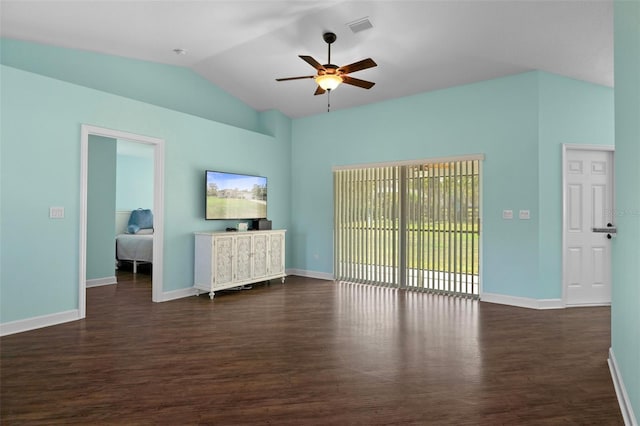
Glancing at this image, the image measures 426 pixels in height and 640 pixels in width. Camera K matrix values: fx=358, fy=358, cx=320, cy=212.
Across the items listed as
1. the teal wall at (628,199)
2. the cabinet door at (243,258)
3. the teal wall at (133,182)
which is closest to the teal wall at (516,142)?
the teal wall at (628,199)

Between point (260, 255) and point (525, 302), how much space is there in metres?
3.96

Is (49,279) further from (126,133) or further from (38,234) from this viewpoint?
(126,133)

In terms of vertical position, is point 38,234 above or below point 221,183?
below

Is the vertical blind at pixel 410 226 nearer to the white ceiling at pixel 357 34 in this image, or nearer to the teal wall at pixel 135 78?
the white ceiling at pixel 357 34

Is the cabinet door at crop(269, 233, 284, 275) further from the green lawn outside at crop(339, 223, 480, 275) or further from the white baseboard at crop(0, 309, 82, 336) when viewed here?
the white baseboard at crop(0, 309, 82, 336)

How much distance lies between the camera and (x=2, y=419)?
2.11m

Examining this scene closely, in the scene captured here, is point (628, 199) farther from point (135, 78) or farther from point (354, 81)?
point (135, 78)

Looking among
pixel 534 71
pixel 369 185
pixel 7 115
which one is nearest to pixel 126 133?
pixel 7 115

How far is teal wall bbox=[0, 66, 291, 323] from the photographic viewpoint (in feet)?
11.9

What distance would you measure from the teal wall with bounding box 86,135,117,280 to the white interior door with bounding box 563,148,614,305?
23.7ft

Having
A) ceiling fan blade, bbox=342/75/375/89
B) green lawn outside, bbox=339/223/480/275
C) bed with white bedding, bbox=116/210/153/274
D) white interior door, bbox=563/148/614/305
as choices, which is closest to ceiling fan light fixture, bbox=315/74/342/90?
ceiling fan blade, bbox=342/75/375/89

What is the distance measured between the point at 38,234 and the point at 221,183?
2.54m

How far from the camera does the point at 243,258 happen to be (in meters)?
5.70

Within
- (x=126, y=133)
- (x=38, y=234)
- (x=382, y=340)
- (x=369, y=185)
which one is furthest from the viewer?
(x=369, y=185)
